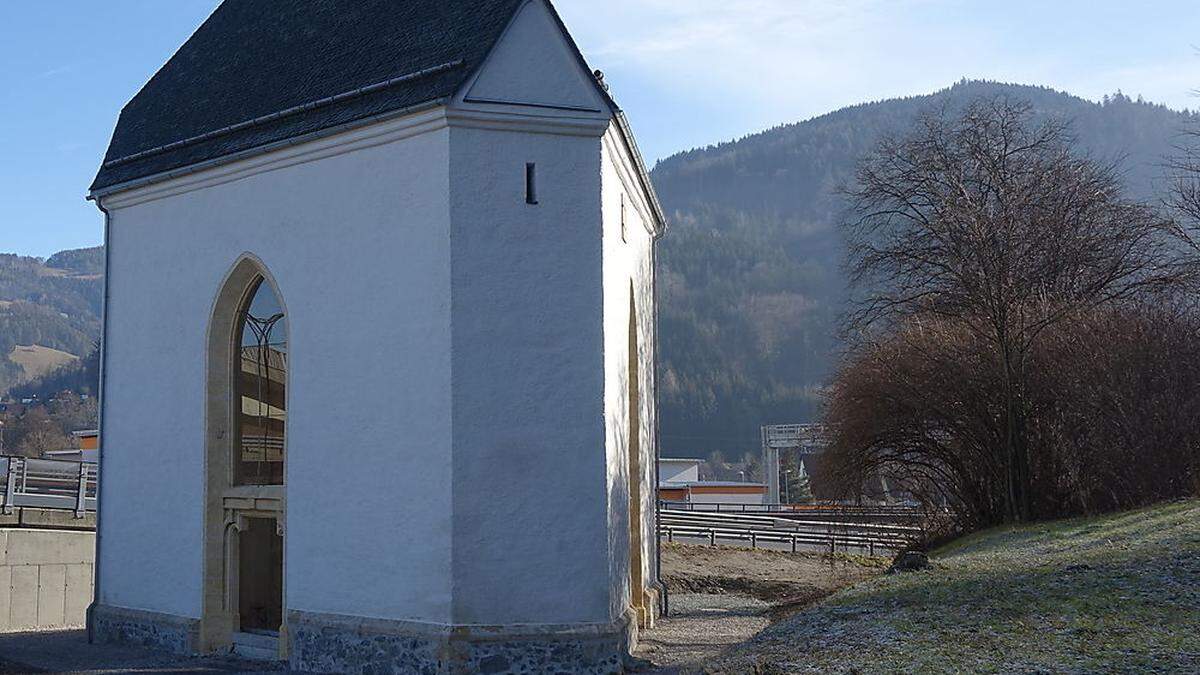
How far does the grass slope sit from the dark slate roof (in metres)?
7.92

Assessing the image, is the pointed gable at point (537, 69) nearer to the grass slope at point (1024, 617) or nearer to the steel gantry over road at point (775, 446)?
the grass slope at point (1024, 617)

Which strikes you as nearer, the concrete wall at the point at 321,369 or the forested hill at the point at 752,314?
the concrete wall at the point at 321,369

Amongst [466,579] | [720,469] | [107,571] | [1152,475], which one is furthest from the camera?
[720,469]

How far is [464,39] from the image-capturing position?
15.5 metres

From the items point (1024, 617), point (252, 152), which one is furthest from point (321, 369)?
point (1024, 617)

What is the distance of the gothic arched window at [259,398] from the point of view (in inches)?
690

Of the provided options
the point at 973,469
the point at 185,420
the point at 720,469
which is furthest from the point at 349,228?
the point at 720,469

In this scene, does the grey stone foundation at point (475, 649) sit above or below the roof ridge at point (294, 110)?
below

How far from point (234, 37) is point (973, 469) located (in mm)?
16062

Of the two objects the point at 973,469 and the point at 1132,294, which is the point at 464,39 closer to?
the point at 973,469

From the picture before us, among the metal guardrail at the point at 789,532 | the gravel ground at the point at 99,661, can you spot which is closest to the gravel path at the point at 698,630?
the metal guardrail at the point at 789,532

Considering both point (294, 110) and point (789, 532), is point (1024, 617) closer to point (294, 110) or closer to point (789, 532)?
point (294, 110)

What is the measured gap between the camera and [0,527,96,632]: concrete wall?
79.3 feet

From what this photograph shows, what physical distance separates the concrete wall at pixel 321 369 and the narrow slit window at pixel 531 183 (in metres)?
1.06
